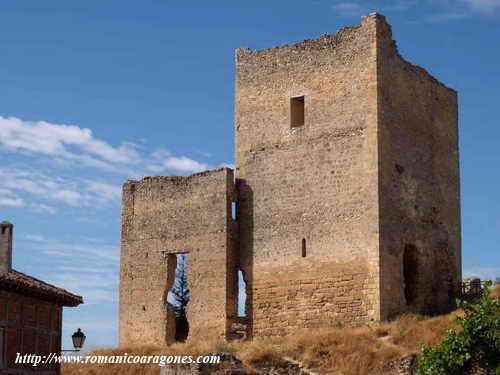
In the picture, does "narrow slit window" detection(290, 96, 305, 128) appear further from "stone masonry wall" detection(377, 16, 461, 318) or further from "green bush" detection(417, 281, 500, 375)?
"green bush" detection(417, 281, 500, 375)

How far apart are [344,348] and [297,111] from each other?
6.89 m

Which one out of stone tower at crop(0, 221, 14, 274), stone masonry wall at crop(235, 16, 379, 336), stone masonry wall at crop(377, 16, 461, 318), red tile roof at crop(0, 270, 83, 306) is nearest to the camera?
red tile roof at crop(0, 270, 83, 306)

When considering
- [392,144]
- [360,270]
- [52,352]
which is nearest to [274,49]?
[392,144]

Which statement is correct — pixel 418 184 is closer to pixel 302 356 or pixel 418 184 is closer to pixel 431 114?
pixel 431 114

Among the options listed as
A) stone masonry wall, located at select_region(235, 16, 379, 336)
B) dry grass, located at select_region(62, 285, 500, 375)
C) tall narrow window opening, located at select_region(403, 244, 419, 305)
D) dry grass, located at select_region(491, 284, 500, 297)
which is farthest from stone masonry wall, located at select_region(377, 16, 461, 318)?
dry grass, located at select_region(491, 284, 500, 297)

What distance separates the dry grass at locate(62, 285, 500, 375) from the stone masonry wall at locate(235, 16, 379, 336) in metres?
0.99

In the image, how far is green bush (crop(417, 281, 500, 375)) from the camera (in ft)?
55.1

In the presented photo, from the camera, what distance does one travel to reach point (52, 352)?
2198 centimetres

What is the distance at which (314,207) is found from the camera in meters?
26.2

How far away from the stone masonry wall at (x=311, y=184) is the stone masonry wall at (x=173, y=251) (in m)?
0.62

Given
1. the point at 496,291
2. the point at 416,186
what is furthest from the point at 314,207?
the point at 496,291

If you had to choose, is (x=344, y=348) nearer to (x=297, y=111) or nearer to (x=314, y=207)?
(x=314, y=207)

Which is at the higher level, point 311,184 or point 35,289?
point 311,184

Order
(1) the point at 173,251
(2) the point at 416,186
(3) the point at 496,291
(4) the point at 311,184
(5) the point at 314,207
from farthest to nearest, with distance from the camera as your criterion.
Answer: (1) the point at 173,251, (2) the point at 416,186, (4) the point at 311,184, (5) the point at 314,207, (3) the point at 496,291
